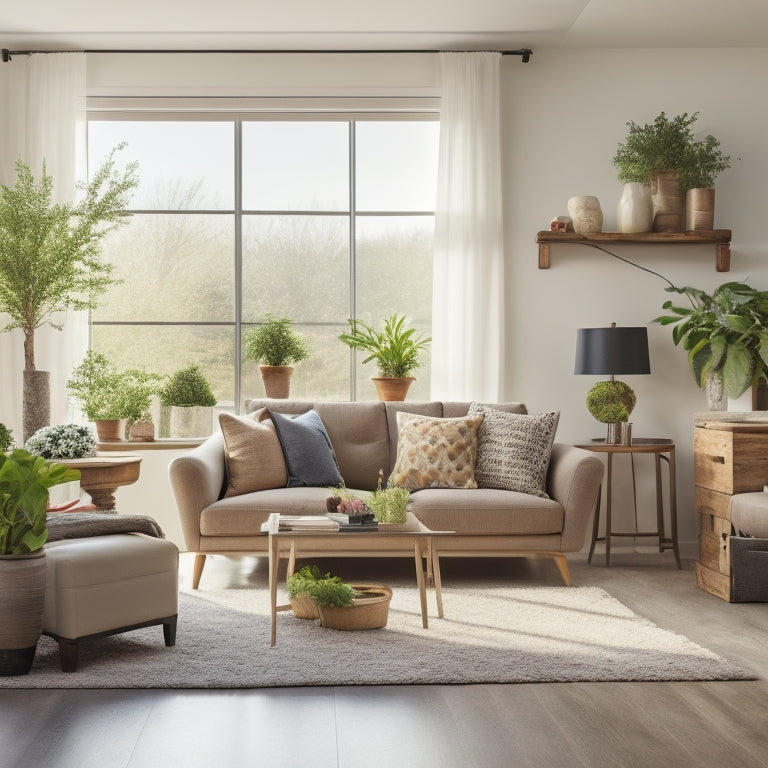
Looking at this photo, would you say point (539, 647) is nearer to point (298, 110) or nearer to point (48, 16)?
point (298, 110)

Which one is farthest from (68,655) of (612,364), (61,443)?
(612,364)

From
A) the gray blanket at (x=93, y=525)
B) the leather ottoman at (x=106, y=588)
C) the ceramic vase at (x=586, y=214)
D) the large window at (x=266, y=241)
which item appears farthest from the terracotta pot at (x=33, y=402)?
the ceramic vase at (x=586, y=214)

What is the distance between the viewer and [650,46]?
5.68m

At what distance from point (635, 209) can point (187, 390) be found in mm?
2836

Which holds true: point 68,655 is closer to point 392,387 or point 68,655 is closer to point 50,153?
point 392,387

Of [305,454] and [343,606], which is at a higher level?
[305,454]

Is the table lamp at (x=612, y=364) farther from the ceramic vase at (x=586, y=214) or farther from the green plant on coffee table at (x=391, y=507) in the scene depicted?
the green plant on coffee table at (x=391, y=507)

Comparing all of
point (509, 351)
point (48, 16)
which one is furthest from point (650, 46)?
point (48, 16)

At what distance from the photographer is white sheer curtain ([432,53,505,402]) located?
5574 mm

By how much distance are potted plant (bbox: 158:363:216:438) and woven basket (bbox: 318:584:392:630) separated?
2.07 metres

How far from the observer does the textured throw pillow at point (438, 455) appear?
4809 millimetres

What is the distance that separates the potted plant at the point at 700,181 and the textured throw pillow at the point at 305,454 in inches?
101

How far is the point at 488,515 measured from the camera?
4.50 m

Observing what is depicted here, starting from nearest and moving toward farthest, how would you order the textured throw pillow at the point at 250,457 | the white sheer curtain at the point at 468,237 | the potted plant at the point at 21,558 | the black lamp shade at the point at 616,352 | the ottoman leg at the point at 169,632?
the potted plant at the point at 21,558 < the ottoman leg at the point at 169,632 < the textured throw pillow at the point at 250,457 < the black lamp shade at the point at 616,352 < the white sheer curtain at the point at 468,237
